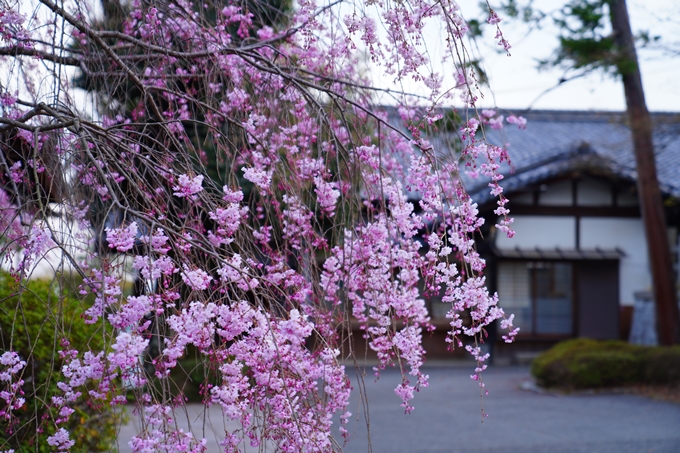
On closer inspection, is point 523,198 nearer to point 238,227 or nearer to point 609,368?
point 609,368

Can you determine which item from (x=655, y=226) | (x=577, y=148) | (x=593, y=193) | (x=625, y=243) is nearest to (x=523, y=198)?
(x=593, y=193)

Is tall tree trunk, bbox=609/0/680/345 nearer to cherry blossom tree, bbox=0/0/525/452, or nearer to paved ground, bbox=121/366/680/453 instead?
paved ground, bbox=121/366/680/453

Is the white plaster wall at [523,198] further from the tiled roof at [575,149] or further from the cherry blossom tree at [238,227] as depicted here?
the cherry blossom tree at [238,227]

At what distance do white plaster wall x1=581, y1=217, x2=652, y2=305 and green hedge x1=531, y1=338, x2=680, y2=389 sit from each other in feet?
13.4

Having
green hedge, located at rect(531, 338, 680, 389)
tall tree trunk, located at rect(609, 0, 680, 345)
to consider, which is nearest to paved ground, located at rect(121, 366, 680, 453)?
green hedge, located at rect(531, 338, 680, 389)

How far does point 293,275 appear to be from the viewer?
2953 millimetres

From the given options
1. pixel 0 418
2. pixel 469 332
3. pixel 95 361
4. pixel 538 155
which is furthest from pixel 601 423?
pixel 538 155

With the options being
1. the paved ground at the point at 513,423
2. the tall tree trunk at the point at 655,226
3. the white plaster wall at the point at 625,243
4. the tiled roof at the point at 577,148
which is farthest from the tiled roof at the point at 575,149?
the paved ground at the point at 513,423

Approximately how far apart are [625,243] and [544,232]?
68.6 inches

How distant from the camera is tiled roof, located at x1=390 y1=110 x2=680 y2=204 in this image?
10398 mm

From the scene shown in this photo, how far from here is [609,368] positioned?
9953mm

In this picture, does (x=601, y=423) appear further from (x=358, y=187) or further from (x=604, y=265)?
(x=604, y=265)

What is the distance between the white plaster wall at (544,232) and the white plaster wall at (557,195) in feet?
1.00

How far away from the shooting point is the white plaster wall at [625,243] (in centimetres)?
1404
